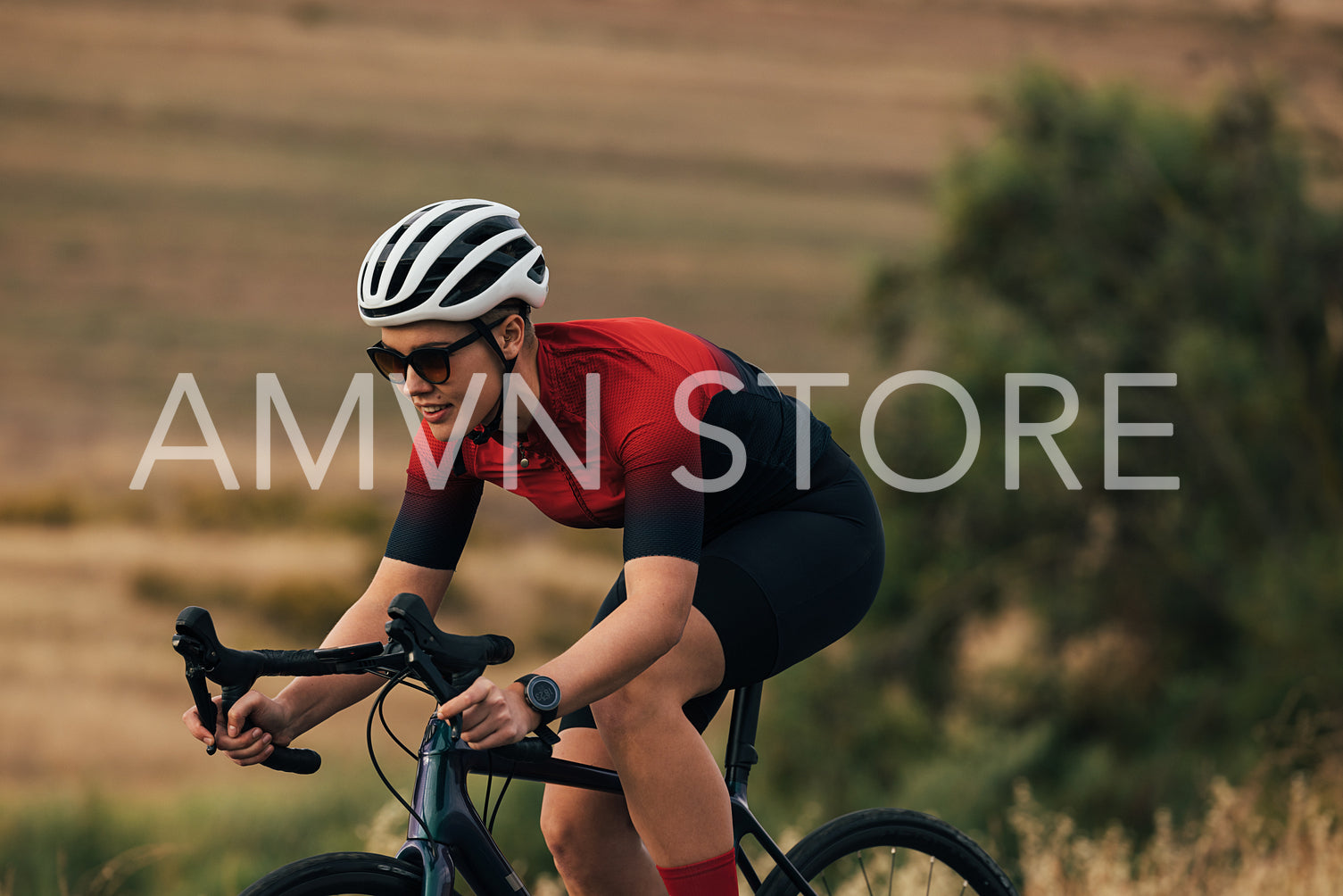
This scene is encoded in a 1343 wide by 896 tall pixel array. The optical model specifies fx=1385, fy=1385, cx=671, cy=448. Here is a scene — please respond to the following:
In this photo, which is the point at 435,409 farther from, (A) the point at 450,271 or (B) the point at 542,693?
(B) the point at 542,693

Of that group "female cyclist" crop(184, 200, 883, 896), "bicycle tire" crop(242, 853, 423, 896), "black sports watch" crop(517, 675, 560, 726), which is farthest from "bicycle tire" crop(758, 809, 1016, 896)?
"black sports watch" crop(517, 675, 560, 726)

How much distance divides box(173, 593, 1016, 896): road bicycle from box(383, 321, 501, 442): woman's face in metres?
0.42

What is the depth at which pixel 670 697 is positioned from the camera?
2504 mm

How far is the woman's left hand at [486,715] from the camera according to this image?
2062 millimetres

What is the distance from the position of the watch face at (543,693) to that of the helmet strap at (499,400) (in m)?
0.62

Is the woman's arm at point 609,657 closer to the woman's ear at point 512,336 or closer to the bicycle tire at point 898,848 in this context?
the woman's ear at point 512,336

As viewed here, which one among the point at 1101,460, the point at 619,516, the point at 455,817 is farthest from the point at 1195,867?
the point at 1101,460

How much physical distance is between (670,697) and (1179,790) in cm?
1073

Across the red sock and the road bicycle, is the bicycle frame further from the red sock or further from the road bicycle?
the red sock

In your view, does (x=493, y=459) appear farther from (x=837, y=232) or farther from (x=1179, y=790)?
(x=837, y=232)

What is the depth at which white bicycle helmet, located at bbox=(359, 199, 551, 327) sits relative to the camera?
2.44 metres

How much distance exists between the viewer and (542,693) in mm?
2137

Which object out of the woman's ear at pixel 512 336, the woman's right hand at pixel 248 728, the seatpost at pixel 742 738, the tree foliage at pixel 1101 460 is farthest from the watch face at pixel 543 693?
the tree foliage at pixel 1101 460

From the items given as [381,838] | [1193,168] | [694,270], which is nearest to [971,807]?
[1193,168]
